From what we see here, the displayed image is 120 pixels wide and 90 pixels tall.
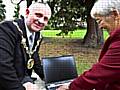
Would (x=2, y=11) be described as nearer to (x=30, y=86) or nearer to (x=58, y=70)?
(x=58, y=70)

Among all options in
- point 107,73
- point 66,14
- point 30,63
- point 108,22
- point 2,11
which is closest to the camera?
point 107,73

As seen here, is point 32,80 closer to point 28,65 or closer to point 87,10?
point 28,65

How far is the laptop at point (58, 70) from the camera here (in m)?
2.03

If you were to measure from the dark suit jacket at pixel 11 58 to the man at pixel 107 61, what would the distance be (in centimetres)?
37

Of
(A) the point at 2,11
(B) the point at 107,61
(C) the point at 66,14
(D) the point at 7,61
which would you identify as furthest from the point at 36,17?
(C) the point at 66,14

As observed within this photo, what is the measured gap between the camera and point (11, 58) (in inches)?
73.5

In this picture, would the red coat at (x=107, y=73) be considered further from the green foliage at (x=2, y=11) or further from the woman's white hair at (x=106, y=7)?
the green foliage at (x=2, y=11)

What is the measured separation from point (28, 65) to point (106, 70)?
661 mm

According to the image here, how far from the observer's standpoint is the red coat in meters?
1.46

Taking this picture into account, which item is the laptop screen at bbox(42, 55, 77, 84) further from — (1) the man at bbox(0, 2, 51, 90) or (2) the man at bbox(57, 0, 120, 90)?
(2) the man at bbox(57, 0, 120, 90)

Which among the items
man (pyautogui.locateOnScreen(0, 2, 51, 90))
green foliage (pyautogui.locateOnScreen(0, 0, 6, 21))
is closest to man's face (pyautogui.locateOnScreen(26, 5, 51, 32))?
man (pyautogui.locateOnScreen(0, 2, 51, 90))

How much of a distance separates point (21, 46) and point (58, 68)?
0.27 meters

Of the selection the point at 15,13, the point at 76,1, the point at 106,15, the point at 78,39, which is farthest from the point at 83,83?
the point at 78,39

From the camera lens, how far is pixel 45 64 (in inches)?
80.8
